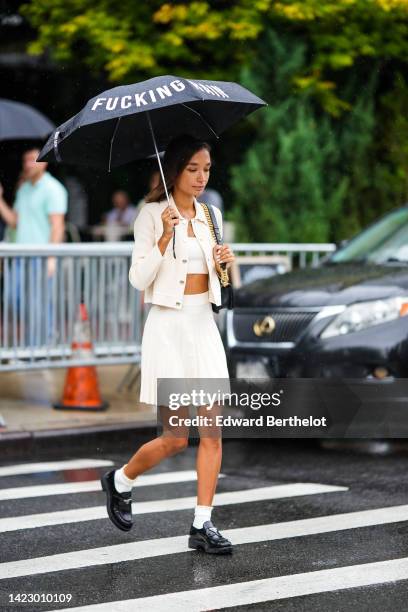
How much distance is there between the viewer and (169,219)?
6.46 m

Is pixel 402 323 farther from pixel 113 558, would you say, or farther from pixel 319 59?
pixel 319 59

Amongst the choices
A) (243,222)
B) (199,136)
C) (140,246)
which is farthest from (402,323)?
(243,222)

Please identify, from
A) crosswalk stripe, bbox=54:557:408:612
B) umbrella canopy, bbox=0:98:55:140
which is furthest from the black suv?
umbrella canopy, bbox=0:98:55:140

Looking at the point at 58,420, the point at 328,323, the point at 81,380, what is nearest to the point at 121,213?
the point at 81,380

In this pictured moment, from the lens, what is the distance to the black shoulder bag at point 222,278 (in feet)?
21.6

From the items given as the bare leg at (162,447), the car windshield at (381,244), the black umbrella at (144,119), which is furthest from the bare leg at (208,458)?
the car windshield at (381,244)

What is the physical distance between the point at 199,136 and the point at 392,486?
8.12ft

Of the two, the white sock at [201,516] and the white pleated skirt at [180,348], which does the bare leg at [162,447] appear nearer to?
the white pleated skirt at [180,348]

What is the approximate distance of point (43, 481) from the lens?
8.60 meters

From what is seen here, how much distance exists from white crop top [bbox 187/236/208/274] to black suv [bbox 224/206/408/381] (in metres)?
2.97

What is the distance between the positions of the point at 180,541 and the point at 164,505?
98cm

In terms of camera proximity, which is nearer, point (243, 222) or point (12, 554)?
point (12, 554)

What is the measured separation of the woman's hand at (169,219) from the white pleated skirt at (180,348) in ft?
1.05

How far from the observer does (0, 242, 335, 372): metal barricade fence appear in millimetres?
10719
